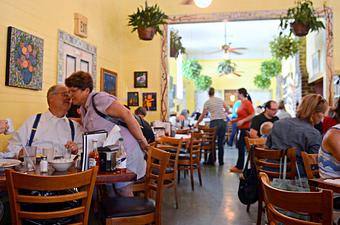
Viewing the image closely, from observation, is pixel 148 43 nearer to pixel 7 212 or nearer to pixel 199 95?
pixel 7 212

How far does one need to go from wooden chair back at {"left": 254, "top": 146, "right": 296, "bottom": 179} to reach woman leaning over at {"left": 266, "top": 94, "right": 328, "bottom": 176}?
0.12 metres

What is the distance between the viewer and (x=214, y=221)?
11.9 feet

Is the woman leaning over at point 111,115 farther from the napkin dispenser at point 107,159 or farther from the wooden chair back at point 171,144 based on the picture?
the wooden chair back at point 171,144

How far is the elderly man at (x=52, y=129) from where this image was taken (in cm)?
289

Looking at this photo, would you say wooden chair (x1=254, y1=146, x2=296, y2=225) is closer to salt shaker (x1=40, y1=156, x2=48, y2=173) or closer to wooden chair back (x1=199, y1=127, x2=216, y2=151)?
salt shaker (x1=40, y1=156, x2=48, y2=173)

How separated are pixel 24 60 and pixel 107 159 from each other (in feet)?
6.48

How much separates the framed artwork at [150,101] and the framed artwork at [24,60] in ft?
9.41

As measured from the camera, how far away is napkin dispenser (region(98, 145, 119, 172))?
2266mm

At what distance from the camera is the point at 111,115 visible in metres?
2.73

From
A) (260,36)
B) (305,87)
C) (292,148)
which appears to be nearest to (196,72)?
(260,36)

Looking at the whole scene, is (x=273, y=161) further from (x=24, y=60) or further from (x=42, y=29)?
(x=42, y=29)

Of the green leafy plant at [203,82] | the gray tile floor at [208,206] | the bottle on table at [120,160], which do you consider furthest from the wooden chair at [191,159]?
the green leafy plant at [203,82]

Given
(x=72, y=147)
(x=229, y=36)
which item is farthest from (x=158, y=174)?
(x=229, y=36)

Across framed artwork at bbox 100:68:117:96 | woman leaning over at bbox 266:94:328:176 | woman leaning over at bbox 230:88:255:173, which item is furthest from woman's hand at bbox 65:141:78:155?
woman leaning over at bbox 230:88:255:173
